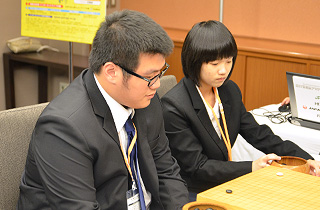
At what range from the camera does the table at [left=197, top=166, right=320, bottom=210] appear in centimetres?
135

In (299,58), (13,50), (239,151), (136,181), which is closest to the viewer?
(136,181)

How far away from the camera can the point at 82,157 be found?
54.7 inches

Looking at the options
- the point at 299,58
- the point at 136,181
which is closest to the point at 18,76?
the point at 299,58

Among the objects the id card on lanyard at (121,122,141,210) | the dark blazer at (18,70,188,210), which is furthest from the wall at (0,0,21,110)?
the id card on lanyard at (121,122,141,210)

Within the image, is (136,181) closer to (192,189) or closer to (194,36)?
(192,189)

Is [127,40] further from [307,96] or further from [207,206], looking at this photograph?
[307,96]

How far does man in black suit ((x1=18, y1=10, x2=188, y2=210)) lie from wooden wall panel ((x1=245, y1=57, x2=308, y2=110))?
8.44ft

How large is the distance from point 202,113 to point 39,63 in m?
2.70

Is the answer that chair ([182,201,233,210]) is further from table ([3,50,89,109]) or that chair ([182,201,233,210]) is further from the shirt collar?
table ([3,50,89,109])

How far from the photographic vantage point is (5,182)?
1.63 metres

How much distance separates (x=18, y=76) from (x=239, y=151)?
2.73m

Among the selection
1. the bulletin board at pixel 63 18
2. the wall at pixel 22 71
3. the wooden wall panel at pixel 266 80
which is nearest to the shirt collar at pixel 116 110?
the bulletin board at pixel 63 18

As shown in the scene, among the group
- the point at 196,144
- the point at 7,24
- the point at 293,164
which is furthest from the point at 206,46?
the point at 7,24

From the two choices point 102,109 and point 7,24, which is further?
point 7,24
